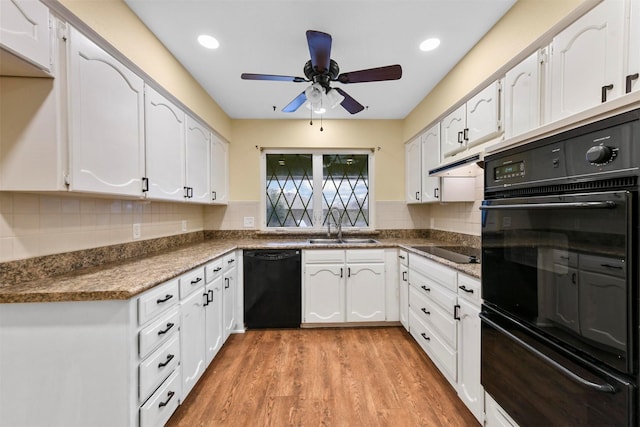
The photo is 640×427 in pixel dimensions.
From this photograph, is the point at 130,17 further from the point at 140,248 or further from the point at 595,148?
the point at 595,148

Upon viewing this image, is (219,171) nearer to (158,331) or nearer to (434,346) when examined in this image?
(158,331)

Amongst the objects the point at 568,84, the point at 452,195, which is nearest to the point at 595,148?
the point at 568,84

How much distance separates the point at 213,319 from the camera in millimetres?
2068

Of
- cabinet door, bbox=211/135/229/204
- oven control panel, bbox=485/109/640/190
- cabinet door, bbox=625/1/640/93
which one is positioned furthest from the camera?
cabinet door, bbox=211/135/229/204

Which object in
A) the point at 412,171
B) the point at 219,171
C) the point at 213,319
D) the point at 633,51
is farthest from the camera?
the point at 412,171

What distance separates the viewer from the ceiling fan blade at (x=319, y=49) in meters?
1.45

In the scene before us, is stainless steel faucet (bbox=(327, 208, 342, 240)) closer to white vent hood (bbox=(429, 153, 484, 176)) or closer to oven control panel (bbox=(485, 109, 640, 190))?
white vent hood (bbox=(429, 153, 484, 176))

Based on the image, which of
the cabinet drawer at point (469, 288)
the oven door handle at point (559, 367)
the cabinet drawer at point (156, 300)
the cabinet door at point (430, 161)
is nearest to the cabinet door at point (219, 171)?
the cabinet drawer at point (156, 300)

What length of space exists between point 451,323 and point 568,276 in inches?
40.7

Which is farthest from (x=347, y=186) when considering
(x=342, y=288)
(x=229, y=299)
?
(x=229, y=299)

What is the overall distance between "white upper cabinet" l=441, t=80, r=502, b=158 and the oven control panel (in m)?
0.71

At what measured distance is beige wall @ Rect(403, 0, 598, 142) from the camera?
4.22ft

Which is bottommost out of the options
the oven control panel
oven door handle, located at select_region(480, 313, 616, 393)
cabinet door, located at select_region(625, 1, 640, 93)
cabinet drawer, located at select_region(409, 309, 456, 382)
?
cabinet drawer, located at select_region(409, 309, 456, 382)

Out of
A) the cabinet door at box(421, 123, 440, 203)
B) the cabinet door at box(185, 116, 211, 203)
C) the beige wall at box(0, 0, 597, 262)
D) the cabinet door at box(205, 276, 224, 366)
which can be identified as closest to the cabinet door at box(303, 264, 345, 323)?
the cabinet door at box(205, 276, 224, 366)
